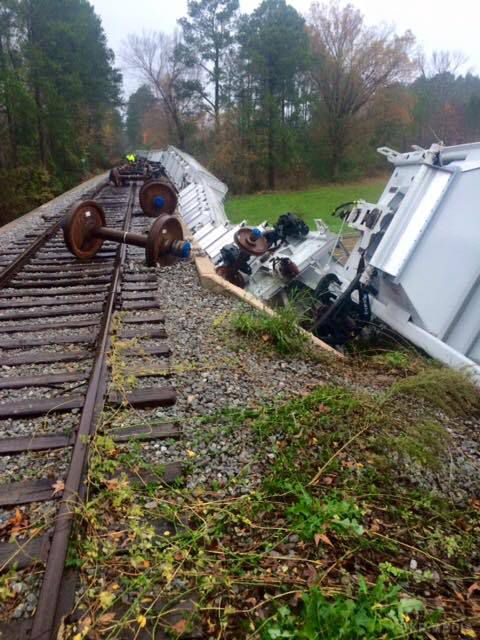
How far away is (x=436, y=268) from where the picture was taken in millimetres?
5445

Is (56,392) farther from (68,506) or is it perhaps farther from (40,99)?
(40,99)

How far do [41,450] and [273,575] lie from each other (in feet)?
5.96

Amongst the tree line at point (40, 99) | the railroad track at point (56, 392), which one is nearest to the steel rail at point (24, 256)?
the railroad track at point (56, 392)

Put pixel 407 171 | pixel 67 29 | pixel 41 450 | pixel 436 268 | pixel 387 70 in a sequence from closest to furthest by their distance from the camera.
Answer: pixel 41 450
pixel 436 268
pixel 407 171
pixel 67 29
pixel 387 70

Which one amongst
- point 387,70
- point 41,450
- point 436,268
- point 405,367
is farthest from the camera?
point 387,70

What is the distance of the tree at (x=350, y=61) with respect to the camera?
35.0 meters

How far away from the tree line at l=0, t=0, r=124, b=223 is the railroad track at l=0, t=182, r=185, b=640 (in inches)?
705

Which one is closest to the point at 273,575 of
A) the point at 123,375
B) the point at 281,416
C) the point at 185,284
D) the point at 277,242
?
the point at 281,416

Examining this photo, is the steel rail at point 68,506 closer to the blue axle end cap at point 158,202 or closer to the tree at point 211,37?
the blue axle end cap at point 158,202

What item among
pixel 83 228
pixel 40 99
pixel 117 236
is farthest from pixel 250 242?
pixel 40 99

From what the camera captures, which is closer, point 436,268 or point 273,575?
point 273,575

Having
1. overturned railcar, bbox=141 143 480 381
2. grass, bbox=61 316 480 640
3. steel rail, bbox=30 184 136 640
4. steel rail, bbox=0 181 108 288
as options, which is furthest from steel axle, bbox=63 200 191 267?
grass, bbox=61 316 480 640

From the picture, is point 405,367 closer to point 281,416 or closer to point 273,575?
point 281,416

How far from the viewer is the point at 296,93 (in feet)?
119
